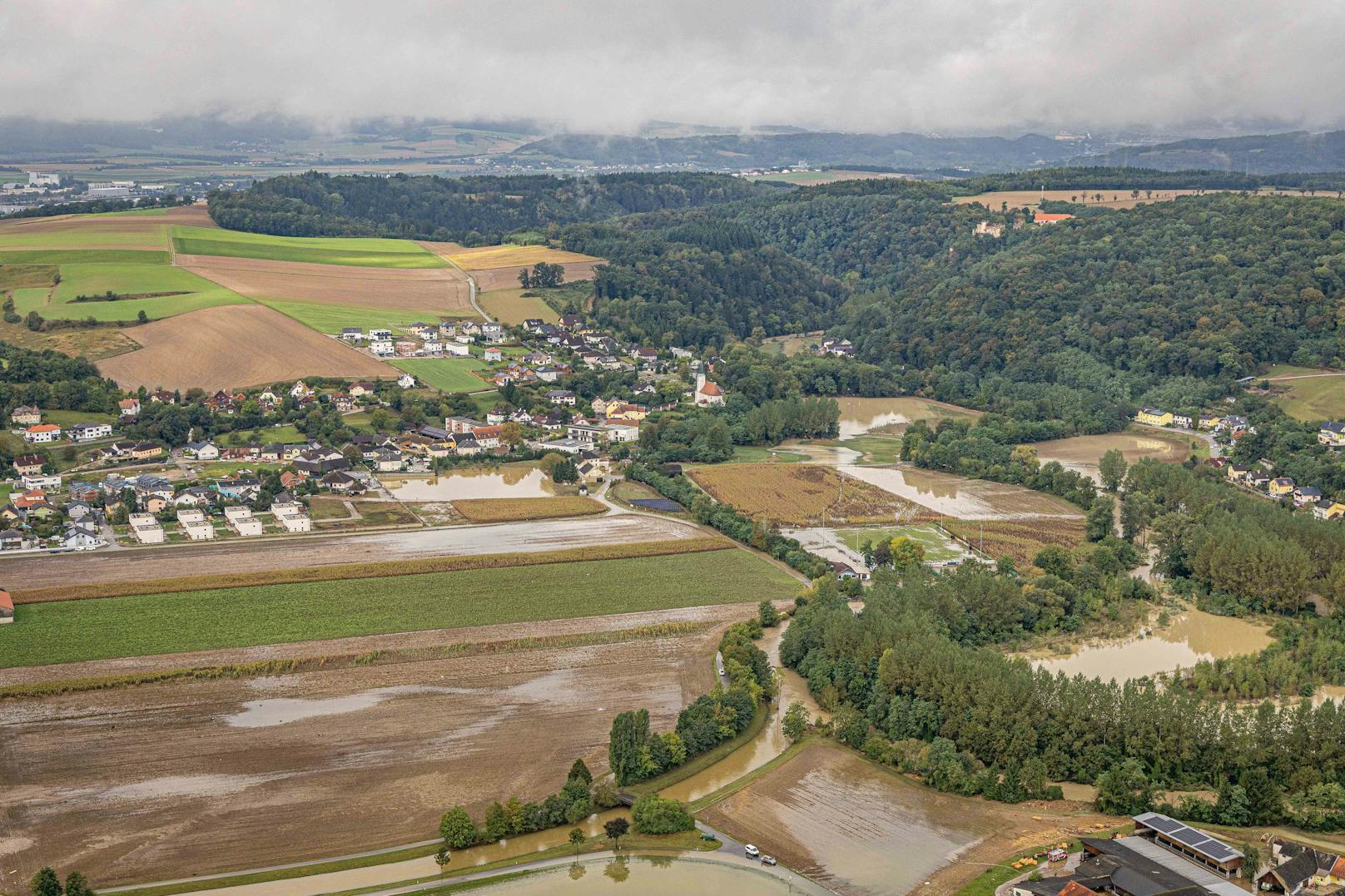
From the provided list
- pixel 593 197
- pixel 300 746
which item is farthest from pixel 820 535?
pixel 593 197

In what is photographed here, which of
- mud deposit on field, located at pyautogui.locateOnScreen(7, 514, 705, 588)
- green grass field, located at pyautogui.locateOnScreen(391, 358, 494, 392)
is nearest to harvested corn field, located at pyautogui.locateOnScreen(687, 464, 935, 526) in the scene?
mud deposit on field, located at pyautogui.locateOnScreen(7, 514, 705, 588)

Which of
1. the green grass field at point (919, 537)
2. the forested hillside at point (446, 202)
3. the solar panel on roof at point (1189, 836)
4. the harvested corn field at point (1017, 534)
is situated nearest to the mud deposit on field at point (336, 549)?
the green grass field at point (919, 537)

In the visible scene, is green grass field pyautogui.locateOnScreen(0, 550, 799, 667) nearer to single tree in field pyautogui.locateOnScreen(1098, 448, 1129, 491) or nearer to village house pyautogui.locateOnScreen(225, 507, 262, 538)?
village house pyautogui.locateOnScreen(225, 507, 262, 538)

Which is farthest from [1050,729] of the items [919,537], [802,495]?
[802,495]

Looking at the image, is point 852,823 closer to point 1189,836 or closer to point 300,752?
point 1189,836

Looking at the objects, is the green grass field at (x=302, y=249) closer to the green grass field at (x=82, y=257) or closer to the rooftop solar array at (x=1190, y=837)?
the green grass field at (x=82, y=257)

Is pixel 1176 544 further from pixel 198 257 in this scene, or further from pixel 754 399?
pixel 198 257
